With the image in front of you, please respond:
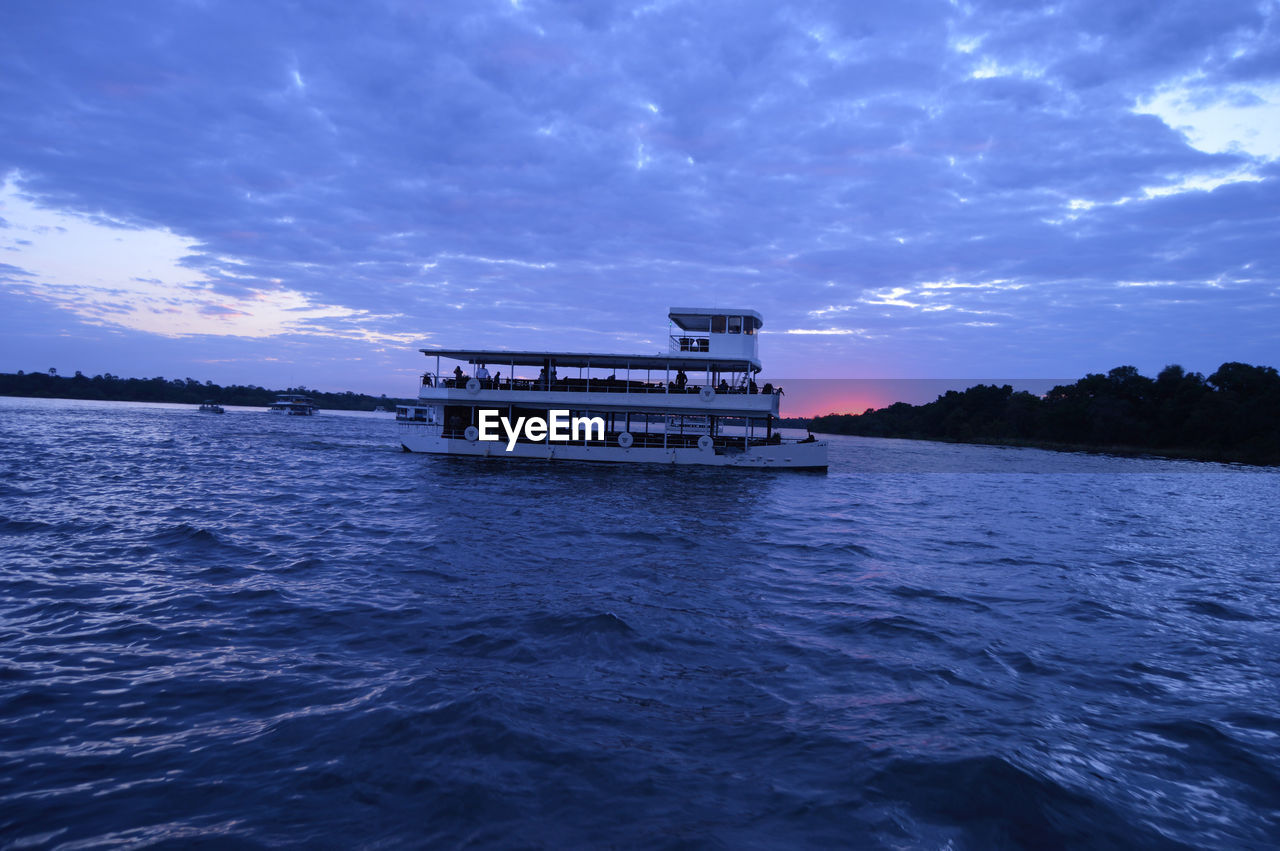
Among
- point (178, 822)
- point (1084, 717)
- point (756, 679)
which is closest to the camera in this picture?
point (178, 822)

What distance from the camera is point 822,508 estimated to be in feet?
74.7

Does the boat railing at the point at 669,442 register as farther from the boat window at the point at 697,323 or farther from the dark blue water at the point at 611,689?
the dark blue water at the point at 611,689

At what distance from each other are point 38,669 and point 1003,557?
17.4m

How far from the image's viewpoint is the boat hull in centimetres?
3497

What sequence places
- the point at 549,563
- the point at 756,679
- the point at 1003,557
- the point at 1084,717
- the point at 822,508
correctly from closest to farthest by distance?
1. the point at 1084,717
2. the point at 756,679
3. the point at 549,563
4. the point at 1003,557
5. the point at 822,508

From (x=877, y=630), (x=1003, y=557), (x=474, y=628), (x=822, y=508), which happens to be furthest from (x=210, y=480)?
(x=1003, y=557)

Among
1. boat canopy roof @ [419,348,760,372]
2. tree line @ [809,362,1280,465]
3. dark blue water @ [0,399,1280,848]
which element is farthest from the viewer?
tree line @ [809,362,1280,465]

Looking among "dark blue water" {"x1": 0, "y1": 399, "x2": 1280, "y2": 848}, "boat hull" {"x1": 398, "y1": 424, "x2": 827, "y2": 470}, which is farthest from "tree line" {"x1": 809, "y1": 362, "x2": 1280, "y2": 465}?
"dark blue water" {"x1": 0, "y1": 399, "x2": 1280, "y2": 848}

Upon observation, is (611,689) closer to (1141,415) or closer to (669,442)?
(669,442)

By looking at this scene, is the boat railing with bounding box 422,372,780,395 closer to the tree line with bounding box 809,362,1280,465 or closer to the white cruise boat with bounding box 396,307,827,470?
the white cruise boat with bounding box 396,307,827,470

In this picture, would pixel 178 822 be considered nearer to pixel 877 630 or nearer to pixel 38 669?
pixel 38 669

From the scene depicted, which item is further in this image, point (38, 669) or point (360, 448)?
point (360, 448)

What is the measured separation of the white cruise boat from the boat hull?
57mm

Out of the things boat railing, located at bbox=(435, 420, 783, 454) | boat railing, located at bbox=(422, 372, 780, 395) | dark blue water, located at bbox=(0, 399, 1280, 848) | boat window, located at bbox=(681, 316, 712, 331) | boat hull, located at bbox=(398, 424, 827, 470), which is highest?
boat window, located at bbox=(681, 316, 712, 331)
